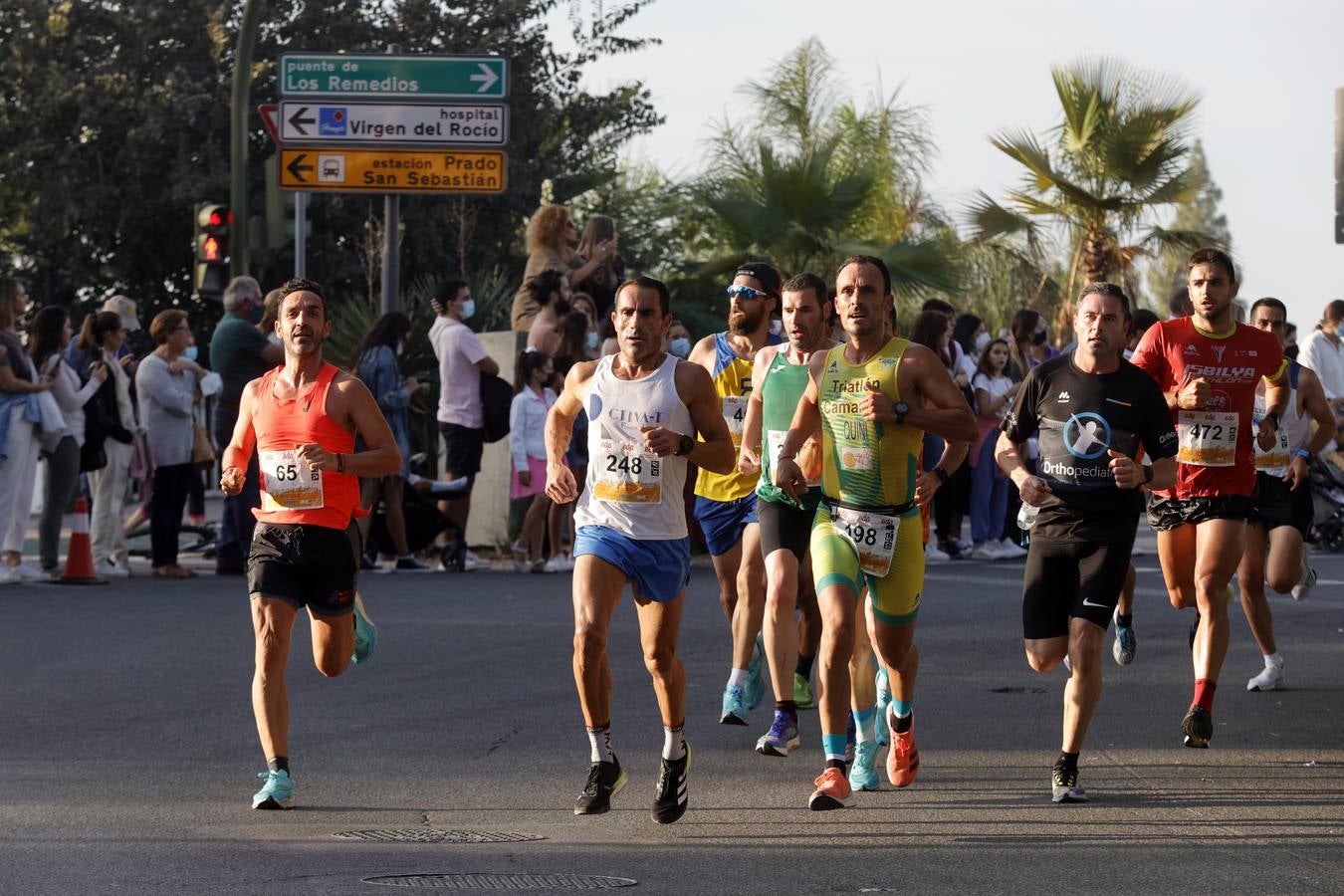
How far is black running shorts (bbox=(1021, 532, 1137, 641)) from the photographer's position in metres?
7.97

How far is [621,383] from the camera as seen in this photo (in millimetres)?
7789

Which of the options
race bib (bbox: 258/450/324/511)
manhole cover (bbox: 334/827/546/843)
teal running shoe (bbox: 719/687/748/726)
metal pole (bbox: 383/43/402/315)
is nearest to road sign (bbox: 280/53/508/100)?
metal pole (bbox: 383/43/402/315)

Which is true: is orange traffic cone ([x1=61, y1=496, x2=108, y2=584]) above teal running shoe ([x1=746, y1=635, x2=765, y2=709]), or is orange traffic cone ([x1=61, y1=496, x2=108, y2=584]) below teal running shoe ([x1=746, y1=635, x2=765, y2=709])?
above

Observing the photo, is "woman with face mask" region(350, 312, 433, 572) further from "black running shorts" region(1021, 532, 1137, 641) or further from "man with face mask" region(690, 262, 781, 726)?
"black running shorts" region(1021, 532, 1137, 641)

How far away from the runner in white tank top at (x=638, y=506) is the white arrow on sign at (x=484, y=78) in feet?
39.6

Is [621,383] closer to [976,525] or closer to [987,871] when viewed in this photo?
[987,871]

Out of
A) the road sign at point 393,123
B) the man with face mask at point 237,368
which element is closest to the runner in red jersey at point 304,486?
the man with face mask at point 237,368

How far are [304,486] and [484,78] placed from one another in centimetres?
1207

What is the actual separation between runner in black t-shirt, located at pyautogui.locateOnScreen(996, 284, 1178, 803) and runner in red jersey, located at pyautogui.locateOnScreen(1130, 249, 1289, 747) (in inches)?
49.0

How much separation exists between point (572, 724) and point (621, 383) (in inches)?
89.1

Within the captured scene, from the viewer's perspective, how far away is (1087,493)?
8039 mm

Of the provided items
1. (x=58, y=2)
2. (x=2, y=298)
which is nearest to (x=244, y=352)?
(x=2, y=298)

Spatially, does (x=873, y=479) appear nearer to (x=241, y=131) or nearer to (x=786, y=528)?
(x=786, y=528)

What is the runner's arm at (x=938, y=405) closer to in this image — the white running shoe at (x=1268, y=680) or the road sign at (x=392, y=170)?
the white running shoe at (x=1268, y=680)
